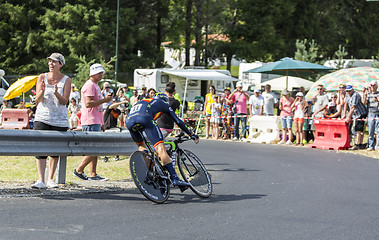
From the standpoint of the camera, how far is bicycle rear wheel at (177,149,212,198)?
9.19 m

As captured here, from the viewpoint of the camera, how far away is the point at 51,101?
30.0 feet

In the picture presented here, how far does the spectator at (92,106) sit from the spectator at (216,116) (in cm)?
1257

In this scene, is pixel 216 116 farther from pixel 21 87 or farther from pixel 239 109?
pixel 21 87

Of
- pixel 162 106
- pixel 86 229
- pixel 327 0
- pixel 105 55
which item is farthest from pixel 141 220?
pixel 327 0

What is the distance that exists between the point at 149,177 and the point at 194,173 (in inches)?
47.2

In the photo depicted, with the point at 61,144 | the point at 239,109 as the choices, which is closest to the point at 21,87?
the point at 239,109

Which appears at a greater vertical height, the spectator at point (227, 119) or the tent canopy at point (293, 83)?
the tent canopy at point (293, 83)

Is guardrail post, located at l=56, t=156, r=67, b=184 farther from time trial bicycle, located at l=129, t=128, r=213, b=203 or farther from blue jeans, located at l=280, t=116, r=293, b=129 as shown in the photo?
blue jeans, located at l=280, t=116, r=293, b=129

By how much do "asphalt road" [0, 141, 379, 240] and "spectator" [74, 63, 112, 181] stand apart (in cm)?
163

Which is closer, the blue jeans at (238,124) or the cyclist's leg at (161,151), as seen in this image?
the cyclist's leg at (161,151)

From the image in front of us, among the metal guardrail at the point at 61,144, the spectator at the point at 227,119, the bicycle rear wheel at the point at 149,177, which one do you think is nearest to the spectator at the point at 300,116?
the spectator at the point at 227,119

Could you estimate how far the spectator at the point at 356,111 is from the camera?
728 inches

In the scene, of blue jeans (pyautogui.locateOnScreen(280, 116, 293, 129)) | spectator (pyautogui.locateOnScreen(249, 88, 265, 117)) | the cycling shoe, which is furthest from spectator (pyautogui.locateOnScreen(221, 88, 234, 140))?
the cycling shoe

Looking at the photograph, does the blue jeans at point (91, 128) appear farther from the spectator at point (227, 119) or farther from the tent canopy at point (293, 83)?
the tent canopy at point (293, 83)
